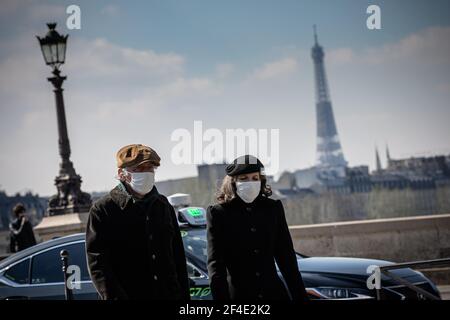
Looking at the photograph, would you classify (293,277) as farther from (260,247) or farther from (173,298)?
(173,298)

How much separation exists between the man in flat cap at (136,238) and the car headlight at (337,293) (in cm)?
238

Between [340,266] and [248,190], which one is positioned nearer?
[248,190]

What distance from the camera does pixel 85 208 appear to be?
16.0 meters

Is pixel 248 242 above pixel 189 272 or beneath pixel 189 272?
above

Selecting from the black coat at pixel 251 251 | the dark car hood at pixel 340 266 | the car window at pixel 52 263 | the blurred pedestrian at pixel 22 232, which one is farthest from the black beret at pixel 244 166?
the blurred pedestrian at pixel 22 232

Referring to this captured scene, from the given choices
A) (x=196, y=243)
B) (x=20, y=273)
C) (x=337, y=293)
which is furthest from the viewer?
(x=196, y=243)

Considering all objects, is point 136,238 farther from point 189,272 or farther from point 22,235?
point 22,235

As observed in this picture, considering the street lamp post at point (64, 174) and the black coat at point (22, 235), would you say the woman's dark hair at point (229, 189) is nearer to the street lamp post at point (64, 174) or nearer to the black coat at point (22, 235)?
the black coat at point (22, 235)

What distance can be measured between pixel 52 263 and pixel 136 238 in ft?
10.1

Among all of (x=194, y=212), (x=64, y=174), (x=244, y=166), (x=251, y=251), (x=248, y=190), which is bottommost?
(x=251, y=251)

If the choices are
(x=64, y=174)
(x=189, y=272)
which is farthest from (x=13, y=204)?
(x=189, y=272)

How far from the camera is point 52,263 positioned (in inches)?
312

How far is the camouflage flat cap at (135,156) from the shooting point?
5062 millimetres

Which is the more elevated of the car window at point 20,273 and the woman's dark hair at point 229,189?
the woman's dark hair at point 229,189
